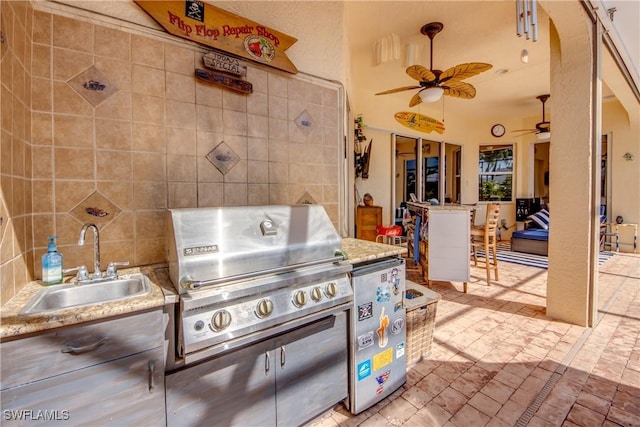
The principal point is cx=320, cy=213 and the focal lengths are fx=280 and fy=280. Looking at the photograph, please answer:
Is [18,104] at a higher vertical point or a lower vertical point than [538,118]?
lower

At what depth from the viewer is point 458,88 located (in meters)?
3.88

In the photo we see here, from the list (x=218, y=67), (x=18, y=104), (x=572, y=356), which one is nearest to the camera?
(x=18, y=104)

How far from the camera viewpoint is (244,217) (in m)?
1.38

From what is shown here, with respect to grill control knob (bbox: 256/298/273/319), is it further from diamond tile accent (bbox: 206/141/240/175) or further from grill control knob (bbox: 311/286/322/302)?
diamond tile accent (bbox: 206/141/240/175)

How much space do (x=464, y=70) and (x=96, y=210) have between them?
12.4 feet

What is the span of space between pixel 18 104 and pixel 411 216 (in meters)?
4.16

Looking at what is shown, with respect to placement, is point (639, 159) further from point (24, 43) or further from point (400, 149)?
point (24, 43)

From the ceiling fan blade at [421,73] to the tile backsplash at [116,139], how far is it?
206 cm

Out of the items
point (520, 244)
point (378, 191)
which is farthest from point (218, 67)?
point (520, 244)

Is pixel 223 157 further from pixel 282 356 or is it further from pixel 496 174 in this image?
pixel 496 174

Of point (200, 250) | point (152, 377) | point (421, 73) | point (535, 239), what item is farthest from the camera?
point (535, 239)

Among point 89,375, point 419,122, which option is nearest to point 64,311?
point 89,375

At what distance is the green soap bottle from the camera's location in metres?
1.21

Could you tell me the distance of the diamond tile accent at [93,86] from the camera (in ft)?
4.47
